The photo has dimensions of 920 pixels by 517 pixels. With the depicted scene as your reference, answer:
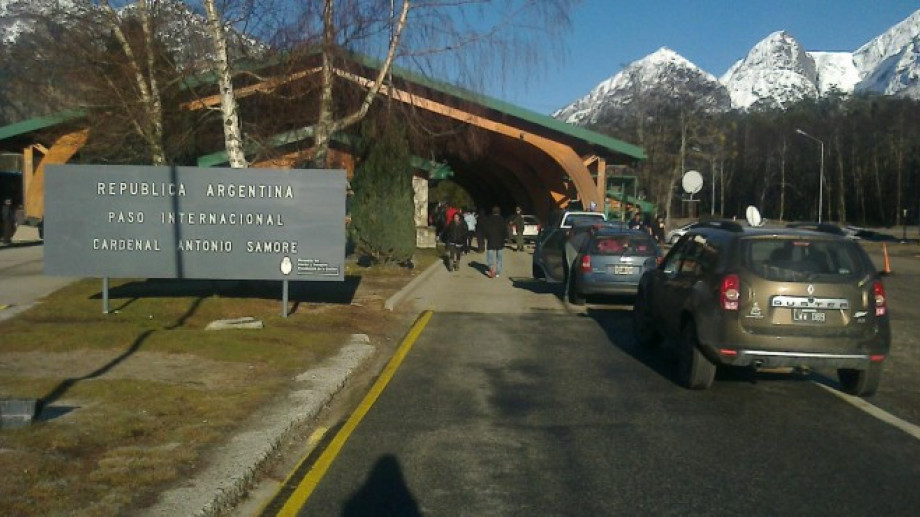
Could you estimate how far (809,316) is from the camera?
9.48m

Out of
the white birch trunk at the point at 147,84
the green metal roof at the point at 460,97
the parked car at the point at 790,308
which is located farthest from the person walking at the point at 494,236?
the parked car at the point at 790,308

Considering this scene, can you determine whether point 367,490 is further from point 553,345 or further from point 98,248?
point 98,248

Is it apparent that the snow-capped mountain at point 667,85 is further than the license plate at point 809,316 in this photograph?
Yes

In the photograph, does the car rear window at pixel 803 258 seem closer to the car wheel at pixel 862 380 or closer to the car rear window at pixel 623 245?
the car wheel at pixel 862 380

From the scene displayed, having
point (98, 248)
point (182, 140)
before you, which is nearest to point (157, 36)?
point (182, 140)

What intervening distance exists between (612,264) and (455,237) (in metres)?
9.39

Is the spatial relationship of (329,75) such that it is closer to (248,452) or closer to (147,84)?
A: (147,84)

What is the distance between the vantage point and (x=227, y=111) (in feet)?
57.3

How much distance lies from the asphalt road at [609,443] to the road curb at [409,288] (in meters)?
4.77

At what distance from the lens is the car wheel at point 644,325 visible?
41.5ft

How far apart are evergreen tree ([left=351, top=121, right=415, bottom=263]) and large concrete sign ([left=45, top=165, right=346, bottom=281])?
9059mm

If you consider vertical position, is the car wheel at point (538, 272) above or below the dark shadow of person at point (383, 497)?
above

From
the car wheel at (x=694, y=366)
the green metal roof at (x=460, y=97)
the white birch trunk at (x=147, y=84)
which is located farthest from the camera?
the green metal roof at (x=460, y=97)

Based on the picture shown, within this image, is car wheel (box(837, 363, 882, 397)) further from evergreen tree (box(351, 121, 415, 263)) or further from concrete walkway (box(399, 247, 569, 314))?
evergreen tree (box(351, 121, 415, 263))
